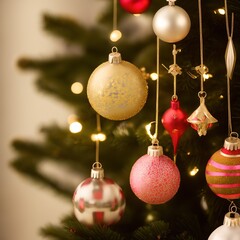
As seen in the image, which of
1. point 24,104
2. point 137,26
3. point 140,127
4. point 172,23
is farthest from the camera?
point 24,104

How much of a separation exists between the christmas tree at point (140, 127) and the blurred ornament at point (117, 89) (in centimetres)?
8

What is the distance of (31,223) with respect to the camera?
1967 millimetres

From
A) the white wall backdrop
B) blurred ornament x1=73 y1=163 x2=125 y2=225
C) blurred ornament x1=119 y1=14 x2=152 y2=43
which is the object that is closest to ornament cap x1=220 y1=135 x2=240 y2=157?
blurred ornament x1=73 y1=163 x2=125 y2=225

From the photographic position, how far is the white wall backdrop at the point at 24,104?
5.75ft

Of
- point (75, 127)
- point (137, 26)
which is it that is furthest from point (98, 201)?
point (137, 26)

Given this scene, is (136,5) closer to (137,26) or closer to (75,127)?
(75,127)

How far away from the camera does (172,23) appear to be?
91 cm

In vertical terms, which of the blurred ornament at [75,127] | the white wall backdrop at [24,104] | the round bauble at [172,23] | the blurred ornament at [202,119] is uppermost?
the white wall backdrop at [24,104]

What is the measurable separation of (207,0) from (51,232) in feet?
1.91

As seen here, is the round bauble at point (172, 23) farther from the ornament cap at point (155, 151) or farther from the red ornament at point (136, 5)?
the ornament cap at point (155, 151)

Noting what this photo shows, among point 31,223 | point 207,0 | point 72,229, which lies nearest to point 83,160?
point 72,229

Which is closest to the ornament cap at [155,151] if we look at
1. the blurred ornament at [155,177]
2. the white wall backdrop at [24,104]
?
the blurred ornament at [155,177]

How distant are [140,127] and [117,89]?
21cm

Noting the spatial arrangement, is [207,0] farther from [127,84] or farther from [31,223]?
[31,223]
